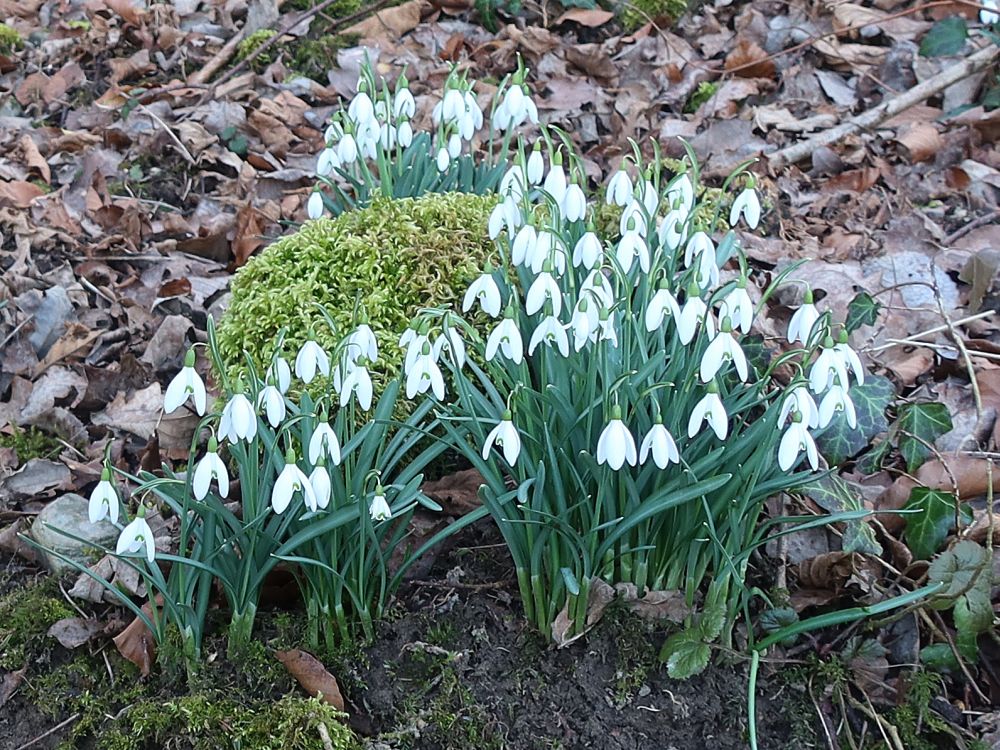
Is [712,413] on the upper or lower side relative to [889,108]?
upper

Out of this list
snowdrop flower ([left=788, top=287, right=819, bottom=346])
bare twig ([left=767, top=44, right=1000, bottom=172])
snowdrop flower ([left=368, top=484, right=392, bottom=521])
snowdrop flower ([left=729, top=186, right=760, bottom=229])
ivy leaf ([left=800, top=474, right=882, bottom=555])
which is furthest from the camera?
bare twig ([left=767, top=44, right=1000, bottom=172])

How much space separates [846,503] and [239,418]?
4.07 feet

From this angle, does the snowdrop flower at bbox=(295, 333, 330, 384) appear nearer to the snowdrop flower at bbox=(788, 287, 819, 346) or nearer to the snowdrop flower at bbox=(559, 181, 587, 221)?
the snowdrop flower at bbox=(559, 181, 587, 221)

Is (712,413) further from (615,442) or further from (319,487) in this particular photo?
(319,487)

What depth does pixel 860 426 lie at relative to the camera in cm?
221

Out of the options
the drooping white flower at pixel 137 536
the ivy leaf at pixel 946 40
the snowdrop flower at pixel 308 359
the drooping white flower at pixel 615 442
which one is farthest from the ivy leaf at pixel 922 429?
the ivy leaf at pixel 946 40

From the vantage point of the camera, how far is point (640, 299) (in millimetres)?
2107

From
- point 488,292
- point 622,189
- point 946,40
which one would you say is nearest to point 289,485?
point 488,292

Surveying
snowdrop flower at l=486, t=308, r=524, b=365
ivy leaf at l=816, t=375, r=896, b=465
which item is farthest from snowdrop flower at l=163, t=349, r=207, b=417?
ivy leaf at l=816, t=375, r=896, b=465

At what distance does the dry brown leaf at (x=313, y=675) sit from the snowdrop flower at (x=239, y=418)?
19.5 inches

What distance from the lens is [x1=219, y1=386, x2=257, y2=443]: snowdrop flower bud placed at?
1.62 m

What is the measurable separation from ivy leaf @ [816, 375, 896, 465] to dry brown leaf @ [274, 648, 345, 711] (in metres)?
1.19

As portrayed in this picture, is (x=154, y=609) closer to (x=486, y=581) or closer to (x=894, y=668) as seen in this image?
(x=486, y=581)

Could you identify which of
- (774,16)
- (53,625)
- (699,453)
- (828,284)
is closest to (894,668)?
(699,453)
